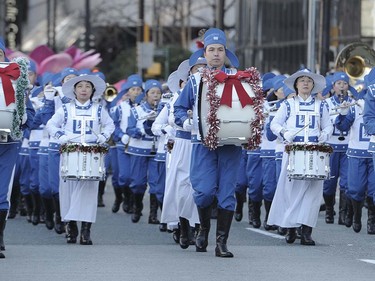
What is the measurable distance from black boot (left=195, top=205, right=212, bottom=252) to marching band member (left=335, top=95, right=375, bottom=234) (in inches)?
153

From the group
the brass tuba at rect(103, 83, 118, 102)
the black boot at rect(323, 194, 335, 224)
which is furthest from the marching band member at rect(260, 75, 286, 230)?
the brass tuba at rect(103, 83, 118, 102)

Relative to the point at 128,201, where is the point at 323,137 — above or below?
above

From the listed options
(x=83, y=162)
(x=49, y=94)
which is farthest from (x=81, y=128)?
(x=49, y=94)

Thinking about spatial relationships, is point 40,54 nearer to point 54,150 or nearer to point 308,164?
point 54,150

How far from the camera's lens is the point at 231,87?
45.7 ft

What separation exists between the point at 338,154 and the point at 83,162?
16.7 ft

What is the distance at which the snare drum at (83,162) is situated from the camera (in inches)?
628

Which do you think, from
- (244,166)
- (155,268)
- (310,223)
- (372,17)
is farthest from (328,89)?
(372,17)

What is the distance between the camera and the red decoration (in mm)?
13828

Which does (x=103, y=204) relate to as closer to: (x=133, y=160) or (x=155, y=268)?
(x=133, y=160)

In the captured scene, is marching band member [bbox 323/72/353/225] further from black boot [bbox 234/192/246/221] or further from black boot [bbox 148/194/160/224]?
black boot [bbox 148/194/160/224]

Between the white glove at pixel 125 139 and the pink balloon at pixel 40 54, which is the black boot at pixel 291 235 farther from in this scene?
the pink balloon at pixel 40 54

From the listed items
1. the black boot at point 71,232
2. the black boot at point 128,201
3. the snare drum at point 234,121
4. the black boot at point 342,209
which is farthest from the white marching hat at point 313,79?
the black boot at point 128,201

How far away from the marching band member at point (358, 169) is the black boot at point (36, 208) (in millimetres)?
4144
